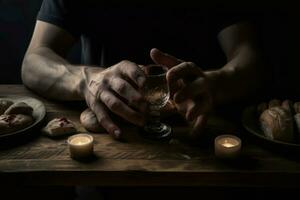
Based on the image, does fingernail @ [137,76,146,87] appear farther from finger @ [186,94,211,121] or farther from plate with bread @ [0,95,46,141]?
plate with bread @ [0,95,46,141]

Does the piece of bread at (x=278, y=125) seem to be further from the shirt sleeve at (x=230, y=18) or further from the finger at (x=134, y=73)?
the shirt sleeve at (x=230, y=18)

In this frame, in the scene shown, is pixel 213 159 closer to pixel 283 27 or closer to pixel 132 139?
pixel 132 139

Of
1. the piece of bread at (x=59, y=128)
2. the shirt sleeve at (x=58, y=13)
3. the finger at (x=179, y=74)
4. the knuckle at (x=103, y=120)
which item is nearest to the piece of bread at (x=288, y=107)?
the finger at (x=179, y=74)

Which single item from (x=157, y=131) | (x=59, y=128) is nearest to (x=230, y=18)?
(x=157, y=131)

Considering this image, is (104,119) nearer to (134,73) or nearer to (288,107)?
(134,73)

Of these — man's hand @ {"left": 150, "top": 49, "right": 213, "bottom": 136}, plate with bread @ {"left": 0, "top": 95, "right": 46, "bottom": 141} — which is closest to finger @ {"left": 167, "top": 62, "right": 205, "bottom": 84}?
man's hand @ {"left": 150, "top": 49, "right": 213, "bottom": 136}

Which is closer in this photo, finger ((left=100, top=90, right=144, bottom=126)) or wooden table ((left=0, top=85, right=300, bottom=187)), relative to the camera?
wooden table ((left=0, top=85, right=300, bottom=187))
